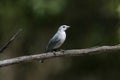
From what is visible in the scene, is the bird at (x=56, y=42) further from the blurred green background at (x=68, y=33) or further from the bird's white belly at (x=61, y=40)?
the blurred green background at (x=68, y=33)

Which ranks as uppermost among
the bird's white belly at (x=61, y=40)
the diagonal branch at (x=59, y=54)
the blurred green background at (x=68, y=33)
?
Answer: the bird's white belly at (x=61, y=40)

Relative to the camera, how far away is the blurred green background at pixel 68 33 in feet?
20.4

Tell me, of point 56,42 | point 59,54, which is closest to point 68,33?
point 56,42

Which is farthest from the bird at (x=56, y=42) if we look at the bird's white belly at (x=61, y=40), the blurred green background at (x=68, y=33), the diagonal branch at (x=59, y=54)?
the blurred green background at (x=68, y=33)

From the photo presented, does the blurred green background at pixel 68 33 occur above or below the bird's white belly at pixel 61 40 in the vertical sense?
below

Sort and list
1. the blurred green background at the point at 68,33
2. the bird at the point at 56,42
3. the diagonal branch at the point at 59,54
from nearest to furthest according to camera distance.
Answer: the diagonal branch at the point at 59,54
the bird at the point at 56,42
the blurred green background at the point at 68,33

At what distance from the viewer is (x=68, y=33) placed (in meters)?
6.95

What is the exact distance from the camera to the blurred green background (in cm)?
621

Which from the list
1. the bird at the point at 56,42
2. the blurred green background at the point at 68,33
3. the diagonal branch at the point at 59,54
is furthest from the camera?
the blurred green background at the point at 68,33

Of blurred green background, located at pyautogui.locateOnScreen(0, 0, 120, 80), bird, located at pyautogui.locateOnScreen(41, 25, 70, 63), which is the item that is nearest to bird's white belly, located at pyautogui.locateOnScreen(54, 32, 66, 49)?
bird, located at pyautogui.locateOnScreen(41, 25, 70, 63)

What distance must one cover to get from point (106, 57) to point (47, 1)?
174cm

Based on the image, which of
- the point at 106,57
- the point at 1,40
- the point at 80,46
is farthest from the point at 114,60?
the point at 1,40

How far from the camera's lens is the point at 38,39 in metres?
7.04

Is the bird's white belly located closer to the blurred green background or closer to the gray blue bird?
the gray blue bird
